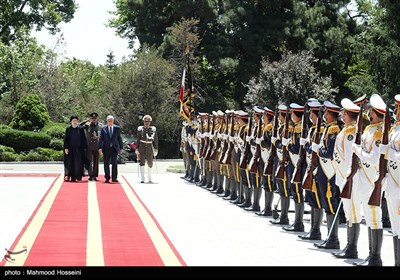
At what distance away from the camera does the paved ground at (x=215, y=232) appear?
1180cm

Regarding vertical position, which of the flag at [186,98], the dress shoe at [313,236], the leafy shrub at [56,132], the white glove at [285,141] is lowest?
the dress shoe at [313,236]

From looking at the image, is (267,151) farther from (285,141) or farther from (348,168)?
(348,168)

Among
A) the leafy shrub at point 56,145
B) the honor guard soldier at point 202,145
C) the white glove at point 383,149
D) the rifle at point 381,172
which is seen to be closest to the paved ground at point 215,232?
the rifle at point 381,172

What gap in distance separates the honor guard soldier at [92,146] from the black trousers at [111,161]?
911 mm

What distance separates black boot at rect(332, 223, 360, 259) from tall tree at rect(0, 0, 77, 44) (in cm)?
6016

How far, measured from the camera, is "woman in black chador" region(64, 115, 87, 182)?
2680 centimetres

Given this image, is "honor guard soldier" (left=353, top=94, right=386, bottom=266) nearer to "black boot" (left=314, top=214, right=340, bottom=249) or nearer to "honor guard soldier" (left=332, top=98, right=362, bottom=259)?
"honor guard soldier" (left=332, top=98, right=362, bottom=259)

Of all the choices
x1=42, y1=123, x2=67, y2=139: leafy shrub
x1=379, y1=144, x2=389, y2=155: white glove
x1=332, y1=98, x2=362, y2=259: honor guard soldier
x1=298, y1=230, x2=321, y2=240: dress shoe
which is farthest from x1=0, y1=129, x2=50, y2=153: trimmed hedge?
x1=379, y1=144, x2=389, y2=155: white glove

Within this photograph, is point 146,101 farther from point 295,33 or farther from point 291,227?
point 291,227

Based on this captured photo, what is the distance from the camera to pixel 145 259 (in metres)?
11.4

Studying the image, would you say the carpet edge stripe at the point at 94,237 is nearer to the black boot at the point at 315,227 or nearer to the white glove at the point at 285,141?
the black boot at the point at 315,227

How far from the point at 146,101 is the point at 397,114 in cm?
4250

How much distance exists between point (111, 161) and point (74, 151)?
112 cm
